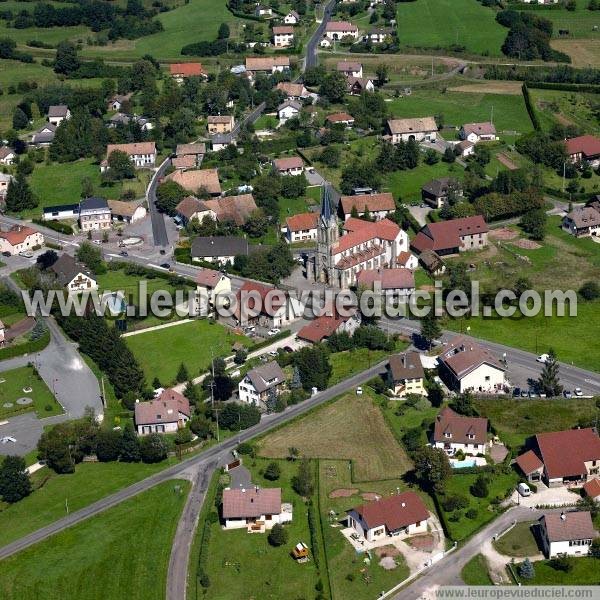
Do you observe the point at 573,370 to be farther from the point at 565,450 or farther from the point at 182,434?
the point at 182,434

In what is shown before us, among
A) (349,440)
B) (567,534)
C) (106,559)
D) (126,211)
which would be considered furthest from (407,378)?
(126,211)

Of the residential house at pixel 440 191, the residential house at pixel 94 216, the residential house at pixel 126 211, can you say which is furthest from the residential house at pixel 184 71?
the residential house at pixel 440 191

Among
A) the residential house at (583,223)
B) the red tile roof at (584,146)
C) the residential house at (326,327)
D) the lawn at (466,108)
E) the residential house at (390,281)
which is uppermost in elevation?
the lawn at (466,108)

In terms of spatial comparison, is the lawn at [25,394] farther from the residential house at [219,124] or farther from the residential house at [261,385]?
the residential house at [219,124]

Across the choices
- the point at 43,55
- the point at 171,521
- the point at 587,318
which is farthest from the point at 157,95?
the point at 171,521

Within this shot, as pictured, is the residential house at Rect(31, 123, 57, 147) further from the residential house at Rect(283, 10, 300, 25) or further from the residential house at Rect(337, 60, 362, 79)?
the residential house at Rect(283, 10, 300, 25)
